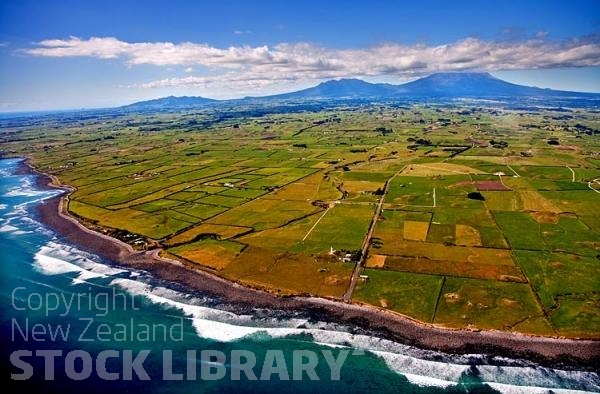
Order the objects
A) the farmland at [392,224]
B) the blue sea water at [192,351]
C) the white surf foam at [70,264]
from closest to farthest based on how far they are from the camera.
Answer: the blue sea water at [192,351] < the farmland at [392,224] < the white surf foam at [70,264]

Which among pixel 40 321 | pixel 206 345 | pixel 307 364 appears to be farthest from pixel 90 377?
pixel 307 364

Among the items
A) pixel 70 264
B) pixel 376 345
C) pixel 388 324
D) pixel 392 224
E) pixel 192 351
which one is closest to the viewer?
pixel 376 345

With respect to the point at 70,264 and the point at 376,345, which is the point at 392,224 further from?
the point at 70,264

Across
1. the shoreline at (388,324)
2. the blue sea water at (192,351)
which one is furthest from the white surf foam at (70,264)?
the shoreline at (388,324)

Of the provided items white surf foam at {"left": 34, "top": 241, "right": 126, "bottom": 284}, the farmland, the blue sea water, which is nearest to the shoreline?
the blue sea water

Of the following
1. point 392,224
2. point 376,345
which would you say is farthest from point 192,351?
point 392,224

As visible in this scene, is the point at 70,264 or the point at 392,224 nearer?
the point at 70,264

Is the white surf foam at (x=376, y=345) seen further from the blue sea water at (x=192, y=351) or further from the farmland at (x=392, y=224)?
Result: the farmland at (x=392, y=224)

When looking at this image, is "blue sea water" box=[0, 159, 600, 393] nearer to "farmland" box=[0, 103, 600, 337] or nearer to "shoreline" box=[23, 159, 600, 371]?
"shoreline" box=[23, 159, 600, 371]
